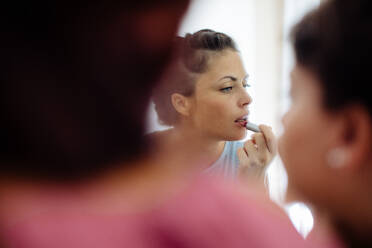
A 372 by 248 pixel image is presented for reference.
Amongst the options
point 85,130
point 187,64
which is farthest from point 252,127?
point 85,130

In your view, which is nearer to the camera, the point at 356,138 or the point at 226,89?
the point at 356,138

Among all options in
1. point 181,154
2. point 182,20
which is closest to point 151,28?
point 182,20

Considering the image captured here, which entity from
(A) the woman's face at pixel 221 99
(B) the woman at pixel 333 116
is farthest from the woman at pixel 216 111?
(B) the woman at pixel 333 116

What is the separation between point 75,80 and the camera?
0.77ft

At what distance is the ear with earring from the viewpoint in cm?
27

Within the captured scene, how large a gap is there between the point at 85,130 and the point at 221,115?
0.25 m

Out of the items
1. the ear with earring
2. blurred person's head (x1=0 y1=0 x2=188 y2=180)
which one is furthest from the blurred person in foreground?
the ear with earring

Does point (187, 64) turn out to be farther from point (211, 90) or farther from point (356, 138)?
point (356, 138)

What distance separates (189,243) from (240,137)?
22cm

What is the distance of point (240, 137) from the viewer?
0.45m

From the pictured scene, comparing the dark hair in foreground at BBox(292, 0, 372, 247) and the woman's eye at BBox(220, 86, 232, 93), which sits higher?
the dark hair in foreground at BBox(292, 0, 372, 247)

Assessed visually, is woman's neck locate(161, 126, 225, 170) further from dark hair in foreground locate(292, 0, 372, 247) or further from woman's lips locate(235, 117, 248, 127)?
dark hair in foreground locate(292, 0, 372, 247)

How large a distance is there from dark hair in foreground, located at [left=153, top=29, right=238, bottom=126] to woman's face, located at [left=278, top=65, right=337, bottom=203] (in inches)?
4.8

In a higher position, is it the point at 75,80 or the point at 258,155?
the point at 75,80
